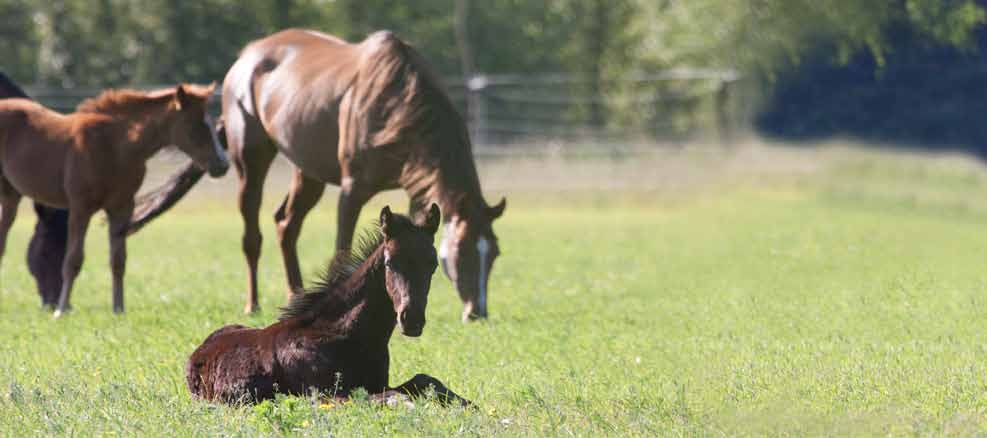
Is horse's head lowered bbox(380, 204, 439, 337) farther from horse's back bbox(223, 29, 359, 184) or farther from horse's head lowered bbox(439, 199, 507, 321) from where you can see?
horse's back bbox(223, 29, 359, 184)

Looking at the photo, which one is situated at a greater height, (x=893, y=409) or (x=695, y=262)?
(x=893, y=409)

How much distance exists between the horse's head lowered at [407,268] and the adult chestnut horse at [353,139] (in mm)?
3888

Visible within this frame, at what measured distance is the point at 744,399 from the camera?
7.29 metres

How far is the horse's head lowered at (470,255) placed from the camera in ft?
35.1

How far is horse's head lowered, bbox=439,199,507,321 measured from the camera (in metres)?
10.7

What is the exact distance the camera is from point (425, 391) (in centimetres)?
686

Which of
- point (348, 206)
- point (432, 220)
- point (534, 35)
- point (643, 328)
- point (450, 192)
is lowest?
point (534, 35)

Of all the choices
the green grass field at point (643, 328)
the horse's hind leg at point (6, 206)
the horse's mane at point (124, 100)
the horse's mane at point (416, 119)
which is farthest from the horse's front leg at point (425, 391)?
the horse's hind leg at point (6, 206)

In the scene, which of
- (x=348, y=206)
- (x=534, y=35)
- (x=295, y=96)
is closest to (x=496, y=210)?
(x=348, y=206)

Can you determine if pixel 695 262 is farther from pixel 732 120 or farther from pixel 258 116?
pixel 732 120

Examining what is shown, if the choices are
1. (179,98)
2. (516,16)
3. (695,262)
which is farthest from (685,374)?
(516,16)

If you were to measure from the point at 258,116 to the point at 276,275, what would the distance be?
281cm

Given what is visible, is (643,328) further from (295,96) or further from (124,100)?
(124,100)

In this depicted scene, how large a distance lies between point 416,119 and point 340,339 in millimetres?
4415
